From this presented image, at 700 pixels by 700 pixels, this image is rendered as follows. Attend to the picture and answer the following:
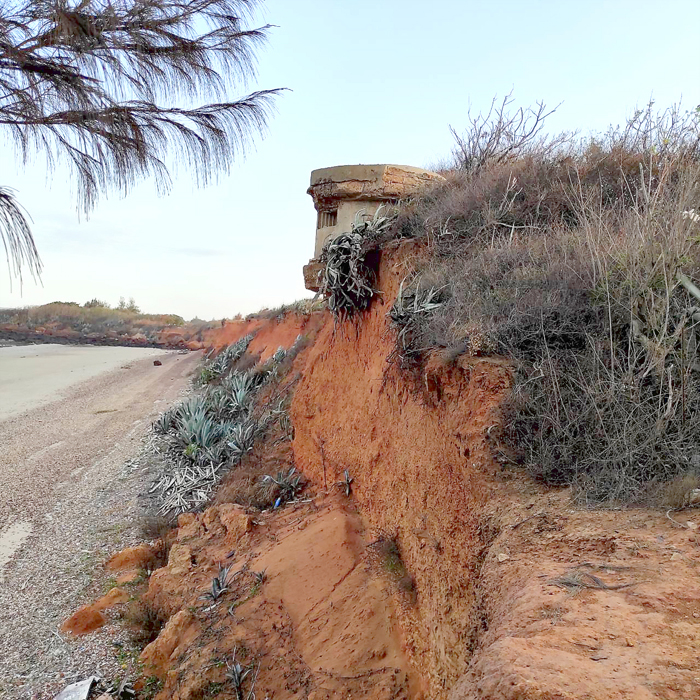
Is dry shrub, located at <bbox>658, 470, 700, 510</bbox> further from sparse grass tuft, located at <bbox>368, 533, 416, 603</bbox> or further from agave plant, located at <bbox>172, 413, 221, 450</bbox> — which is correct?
agave plant, located at <bbox>172, 413, 221, 450</bbox>

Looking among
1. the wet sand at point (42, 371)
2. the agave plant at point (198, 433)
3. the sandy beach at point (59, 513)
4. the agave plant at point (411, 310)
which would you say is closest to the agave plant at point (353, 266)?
the agave plant at point (411, 310)

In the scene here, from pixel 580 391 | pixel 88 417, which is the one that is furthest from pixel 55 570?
pixel 88 417

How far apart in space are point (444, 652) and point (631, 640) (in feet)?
4.70

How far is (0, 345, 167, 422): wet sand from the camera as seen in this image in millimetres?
18109

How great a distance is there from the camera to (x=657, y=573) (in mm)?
1933

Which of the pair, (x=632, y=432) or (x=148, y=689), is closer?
(x=632, y=432)

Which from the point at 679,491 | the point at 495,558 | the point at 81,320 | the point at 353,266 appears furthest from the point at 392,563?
the point at 81,320

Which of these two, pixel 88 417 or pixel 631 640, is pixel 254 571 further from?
pixel 88 417

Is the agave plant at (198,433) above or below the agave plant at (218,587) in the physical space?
above

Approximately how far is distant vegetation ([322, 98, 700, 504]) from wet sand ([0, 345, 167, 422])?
49.6ft

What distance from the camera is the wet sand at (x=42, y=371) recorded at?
18109mm

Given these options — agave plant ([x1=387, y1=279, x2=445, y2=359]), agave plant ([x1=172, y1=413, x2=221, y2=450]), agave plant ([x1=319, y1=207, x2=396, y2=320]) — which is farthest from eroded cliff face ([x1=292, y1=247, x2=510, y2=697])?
agave plant ([x1=172, y1=413, x2=221, y2=450])

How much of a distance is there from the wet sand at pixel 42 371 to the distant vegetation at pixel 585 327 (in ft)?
49.6

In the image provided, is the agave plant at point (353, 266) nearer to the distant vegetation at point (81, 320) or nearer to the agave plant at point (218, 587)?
the agave plant at point (218, 587)
